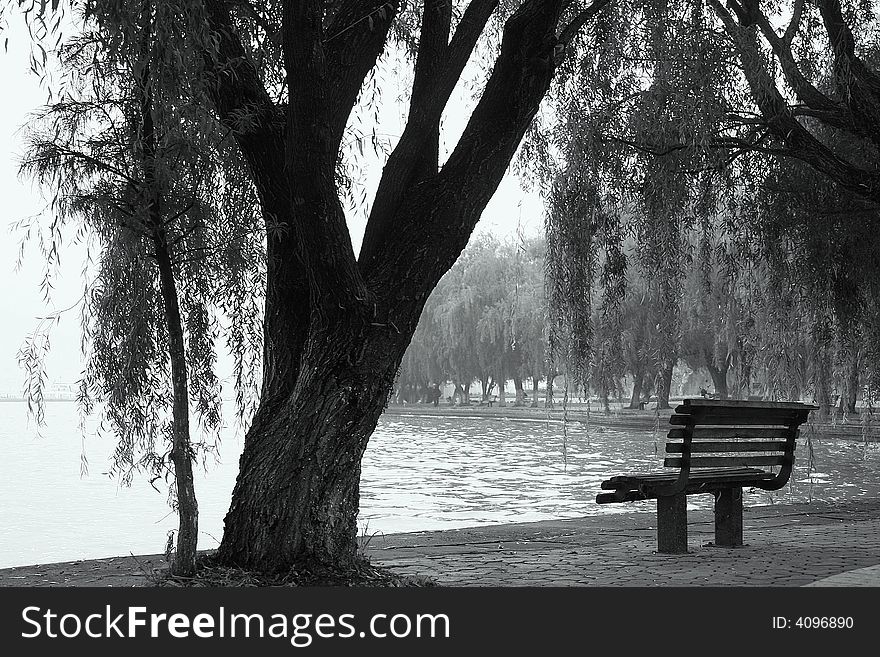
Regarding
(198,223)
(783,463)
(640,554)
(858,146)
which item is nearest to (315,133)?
(198,223)

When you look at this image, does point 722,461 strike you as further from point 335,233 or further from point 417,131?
point 335,233

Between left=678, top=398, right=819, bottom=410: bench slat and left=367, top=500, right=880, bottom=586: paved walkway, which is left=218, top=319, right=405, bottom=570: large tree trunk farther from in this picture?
left=678, top=398, right=819, bottom=410: bench slat

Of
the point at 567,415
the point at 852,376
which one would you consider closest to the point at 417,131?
the point at 852,376

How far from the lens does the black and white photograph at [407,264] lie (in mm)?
4688

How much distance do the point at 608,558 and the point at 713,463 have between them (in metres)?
0.97

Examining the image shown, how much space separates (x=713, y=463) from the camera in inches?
→ 263

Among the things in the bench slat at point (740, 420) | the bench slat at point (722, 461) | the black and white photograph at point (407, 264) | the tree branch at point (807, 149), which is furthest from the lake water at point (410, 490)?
the tree branch at point (807, 149)

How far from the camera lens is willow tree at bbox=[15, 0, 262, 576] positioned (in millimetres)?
5141

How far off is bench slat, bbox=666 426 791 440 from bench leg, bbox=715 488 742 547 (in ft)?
1.33

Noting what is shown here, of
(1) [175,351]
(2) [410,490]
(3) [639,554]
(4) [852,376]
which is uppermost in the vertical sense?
(1) [175,351]

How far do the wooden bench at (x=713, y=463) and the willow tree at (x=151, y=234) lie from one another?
2674 mm

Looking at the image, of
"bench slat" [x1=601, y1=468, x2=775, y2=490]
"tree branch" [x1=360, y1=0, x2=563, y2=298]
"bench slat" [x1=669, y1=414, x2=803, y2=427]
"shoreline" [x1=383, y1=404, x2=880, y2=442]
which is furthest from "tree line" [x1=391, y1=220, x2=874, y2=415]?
"tree branch" [x1=360, y1=0, x2=563, y2=298]
